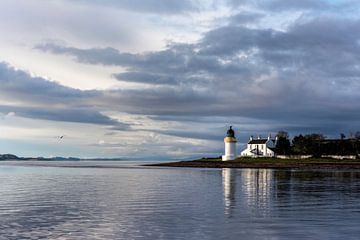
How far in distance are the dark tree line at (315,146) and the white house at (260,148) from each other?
469cm

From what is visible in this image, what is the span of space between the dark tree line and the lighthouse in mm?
18705

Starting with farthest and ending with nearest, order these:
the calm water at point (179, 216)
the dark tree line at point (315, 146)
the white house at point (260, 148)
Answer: the white house at point (260, 148)
the dark tree line at point (315, 146)
the calm water at point (179, 216)

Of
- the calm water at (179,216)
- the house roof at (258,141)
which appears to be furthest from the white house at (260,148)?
the calm water at (179,216)

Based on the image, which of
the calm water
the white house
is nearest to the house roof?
the white house

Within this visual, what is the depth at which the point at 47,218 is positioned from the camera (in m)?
27.2

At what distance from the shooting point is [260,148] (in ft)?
583

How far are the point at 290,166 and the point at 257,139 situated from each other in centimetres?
5730

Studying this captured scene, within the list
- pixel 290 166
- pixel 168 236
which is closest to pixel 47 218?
pixel 168 236

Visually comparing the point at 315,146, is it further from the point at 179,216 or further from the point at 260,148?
the point at 179,216

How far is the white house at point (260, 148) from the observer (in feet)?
569

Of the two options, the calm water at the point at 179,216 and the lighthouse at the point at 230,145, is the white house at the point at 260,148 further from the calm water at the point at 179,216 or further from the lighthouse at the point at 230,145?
the calm water at the point at 179,216

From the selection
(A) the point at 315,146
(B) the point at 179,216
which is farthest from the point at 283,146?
(B) the point at 179,216

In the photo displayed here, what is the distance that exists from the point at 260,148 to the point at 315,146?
25.6 meters

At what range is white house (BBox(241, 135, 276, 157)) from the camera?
17338 centimetres
